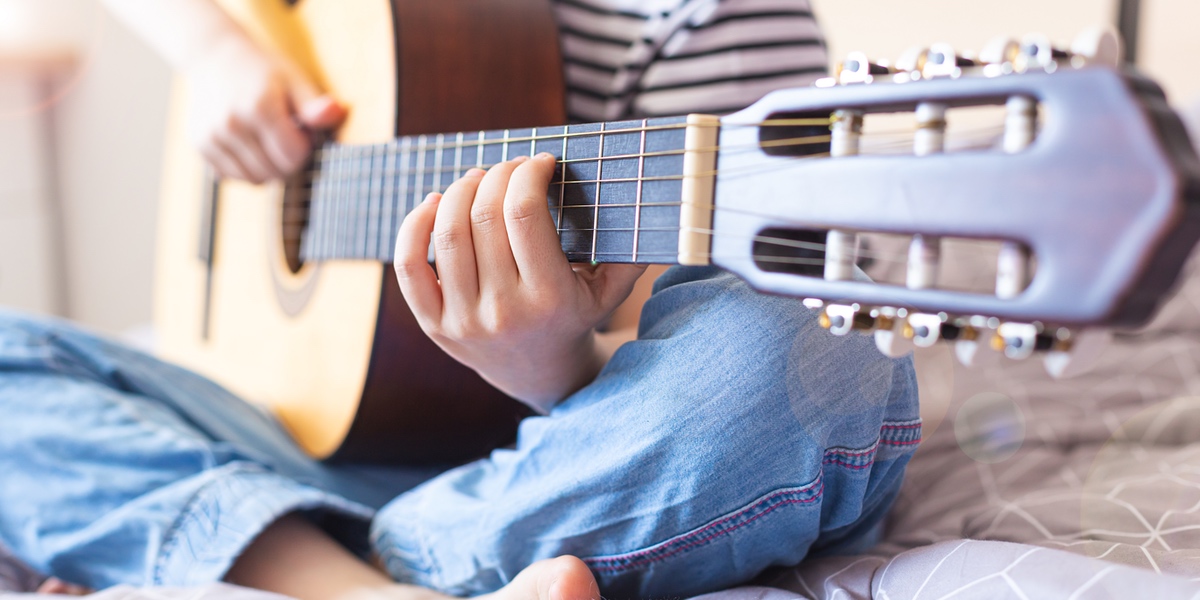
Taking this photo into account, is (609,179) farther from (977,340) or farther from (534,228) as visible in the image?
(977,340)

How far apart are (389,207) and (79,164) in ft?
6.41

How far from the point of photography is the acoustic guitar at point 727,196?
1.13 feet

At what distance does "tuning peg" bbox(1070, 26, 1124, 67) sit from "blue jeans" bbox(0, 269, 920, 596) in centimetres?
23

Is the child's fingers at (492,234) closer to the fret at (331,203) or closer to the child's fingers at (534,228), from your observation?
the child's fingers at (534,228)

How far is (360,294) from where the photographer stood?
0.89m

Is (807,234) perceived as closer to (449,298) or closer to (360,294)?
(449,298)

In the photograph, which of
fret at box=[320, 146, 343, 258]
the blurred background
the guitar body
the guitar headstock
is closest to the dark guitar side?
the guitar body

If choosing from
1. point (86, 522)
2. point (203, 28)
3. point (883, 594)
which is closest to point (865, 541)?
point (883, 594)

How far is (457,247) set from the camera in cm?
58

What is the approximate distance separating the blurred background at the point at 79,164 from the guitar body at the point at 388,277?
1.20 meters

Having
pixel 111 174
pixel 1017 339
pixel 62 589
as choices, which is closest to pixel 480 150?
pixel 1017 339

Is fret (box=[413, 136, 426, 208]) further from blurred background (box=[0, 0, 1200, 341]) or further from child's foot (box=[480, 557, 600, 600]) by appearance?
blurred background (box=[0, 0, 1200, 341])

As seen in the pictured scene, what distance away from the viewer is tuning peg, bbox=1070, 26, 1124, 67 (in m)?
0.38

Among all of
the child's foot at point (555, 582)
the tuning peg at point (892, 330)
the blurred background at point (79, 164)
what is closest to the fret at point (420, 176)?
the child's foot at point (555, 582)
